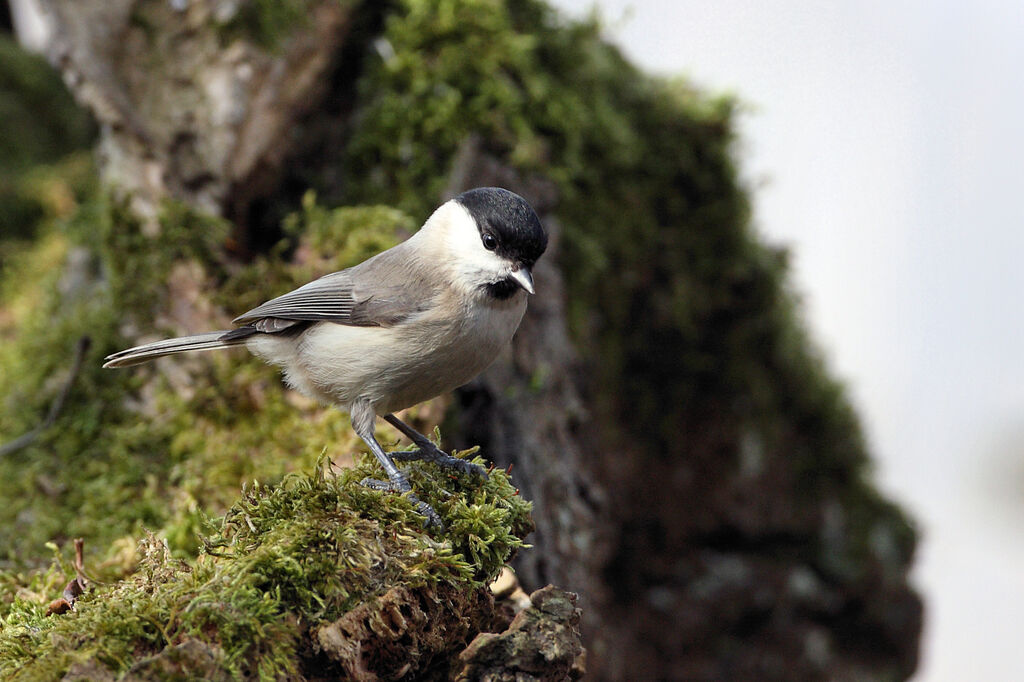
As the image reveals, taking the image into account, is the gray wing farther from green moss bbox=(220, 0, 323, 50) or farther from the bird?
green moss bbox=(220, 0, 323, 50)

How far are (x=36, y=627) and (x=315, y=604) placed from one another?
0.81 meters

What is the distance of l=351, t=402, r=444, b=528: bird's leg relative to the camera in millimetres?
2387

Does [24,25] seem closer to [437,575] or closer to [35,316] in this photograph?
[35,316]

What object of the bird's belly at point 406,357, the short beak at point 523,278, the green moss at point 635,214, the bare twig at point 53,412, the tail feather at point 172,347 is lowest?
the bare twig at point 53,412

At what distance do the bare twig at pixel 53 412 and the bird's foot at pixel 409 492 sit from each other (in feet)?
5.59

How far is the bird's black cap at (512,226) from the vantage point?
2.56 meters

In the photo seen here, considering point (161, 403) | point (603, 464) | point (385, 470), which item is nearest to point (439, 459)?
point (385, 470)

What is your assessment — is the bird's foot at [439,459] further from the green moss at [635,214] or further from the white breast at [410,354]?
the green moss at [635,214]

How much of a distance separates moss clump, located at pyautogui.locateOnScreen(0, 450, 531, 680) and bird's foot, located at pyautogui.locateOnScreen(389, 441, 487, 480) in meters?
0.18

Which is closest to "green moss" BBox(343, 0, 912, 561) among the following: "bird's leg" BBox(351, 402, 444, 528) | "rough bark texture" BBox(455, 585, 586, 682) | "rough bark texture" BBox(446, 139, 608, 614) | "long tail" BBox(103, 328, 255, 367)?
"rough bark texture" BBox(446, 139, 608, 614)

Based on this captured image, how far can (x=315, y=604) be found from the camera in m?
1.99

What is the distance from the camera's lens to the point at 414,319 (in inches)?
106

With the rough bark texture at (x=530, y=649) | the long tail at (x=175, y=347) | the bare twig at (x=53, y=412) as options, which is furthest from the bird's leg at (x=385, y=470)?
the bare twig at (x=53, y=412)

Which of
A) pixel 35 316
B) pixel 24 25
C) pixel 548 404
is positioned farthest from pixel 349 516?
pixel 24 25
